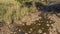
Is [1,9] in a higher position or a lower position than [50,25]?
higher

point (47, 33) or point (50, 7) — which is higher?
point (50, 7)

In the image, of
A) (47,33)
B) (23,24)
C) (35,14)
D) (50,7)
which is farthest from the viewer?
(50,7)

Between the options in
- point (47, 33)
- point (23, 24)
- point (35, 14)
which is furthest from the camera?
point (35, 14)

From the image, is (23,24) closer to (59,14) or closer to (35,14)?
(35,14)

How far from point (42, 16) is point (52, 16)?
1.41 ft

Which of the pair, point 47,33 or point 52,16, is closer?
point 47,33

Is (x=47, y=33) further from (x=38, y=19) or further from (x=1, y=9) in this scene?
(x=1, y=9)

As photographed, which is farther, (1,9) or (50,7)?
(50,7)

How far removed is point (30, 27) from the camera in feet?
22.7

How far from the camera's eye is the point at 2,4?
752 cm

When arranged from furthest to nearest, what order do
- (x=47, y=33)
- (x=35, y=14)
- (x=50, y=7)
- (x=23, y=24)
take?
(x=50, y=7)
(x=35, y=14)
(x=23, y=24)
(x=47, y=33)

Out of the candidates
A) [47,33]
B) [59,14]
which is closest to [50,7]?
[59,14]

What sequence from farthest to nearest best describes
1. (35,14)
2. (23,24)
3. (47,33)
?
→ (35,14), (23,24), (47,33)

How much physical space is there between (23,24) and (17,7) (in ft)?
2.85
